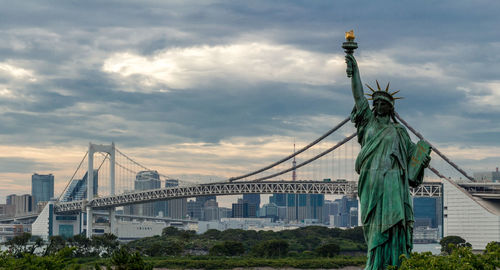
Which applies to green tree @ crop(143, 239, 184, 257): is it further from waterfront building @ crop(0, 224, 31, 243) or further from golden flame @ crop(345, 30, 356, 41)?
waterfront building @ crop(0, 224, 31, 243)

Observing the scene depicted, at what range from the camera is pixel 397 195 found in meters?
15.7

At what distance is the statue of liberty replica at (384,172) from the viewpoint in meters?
15.7

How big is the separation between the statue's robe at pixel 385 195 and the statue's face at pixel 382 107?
242mm

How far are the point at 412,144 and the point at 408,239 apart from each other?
1918mm

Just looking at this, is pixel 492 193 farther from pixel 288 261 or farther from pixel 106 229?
pixel 106 229

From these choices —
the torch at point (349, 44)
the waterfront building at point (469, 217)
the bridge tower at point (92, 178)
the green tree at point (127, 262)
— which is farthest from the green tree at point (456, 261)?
the bridge tower at point (92, 178)

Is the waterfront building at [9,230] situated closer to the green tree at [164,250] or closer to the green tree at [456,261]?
the green tree at [164,250]

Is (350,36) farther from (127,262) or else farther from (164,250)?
(164,250)

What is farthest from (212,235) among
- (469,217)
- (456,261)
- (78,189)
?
(456,261)

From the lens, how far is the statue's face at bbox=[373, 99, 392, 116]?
1631 centimetres

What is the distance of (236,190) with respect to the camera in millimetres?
84438

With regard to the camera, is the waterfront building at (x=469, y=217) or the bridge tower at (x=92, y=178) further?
the bridge tower at (x=92, y=178)

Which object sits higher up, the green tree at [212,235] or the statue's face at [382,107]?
the statue's face at [382,107]

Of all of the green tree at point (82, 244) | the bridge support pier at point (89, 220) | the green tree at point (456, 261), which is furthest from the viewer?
the bridge support pier at point (89, 220)
